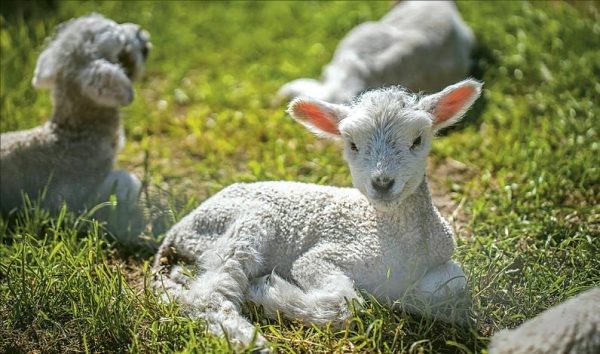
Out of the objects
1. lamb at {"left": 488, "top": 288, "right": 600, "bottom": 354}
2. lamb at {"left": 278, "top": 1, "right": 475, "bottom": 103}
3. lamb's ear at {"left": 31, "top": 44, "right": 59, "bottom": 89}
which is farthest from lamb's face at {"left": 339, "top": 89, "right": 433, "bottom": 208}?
lamb at {"left": 278, "top": 1, "right": 475, "bottom": 103}

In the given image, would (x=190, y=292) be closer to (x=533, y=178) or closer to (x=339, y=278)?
(x=339, y=278)

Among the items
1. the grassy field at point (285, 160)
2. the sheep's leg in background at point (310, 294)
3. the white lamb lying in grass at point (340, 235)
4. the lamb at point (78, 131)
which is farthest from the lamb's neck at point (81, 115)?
the sheep's leg in background at point (310, 294)

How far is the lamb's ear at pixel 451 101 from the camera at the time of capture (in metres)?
3.65

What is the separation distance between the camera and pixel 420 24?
6.79 meters

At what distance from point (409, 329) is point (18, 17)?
602 centimetres

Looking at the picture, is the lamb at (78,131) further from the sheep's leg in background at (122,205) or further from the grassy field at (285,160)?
the grassy field at (285,160)

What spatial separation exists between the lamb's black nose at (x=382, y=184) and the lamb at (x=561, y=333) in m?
0.88

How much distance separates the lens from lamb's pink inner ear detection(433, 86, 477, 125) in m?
3.67

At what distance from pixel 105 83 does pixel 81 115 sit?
1.13 feet

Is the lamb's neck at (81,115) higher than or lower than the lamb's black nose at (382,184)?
lower

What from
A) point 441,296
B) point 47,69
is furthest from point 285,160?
point 441,296

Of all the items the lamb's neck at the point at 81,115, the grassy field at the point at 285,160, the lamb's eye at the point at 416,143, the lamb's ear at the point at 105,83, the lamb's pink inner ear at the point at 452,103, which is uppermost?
the lamb's pink inner ear at the point at 452,103

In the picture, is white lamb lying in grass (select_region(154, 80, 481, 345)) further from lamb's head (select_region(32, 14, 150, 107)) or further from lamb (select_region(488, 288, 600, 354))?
lamb's head (select_region(32, 14, 150, 107))

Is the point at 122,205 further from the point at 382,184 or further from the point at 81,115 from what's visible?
the point at 382,184
